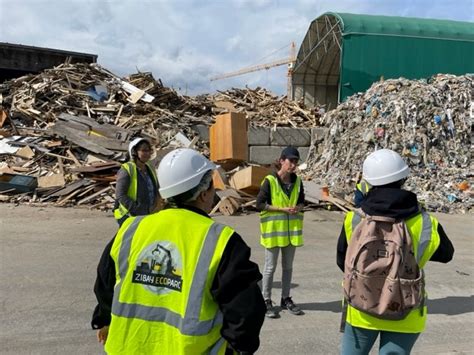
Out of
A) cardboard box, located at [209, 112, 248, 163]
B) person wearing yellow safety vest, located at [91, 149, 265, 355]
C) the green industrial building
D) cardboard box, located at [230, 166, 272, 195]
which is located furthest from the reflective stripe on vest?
the green industrial building

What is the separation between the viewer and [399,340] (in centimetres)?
254

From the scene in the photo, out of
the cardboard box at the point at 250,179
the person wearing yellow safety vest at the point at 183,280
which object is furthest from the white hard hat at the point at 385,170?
the cardboard box at the point at 250,179

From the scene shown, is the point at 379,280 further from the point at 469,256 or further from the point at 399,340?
the point at 469,256

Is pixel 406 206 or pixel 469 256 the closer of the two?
pixel 406 206

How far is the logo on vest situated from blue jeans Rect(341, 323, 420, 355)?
137cm

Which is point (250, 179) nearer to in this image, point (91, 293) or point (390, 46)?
point (91, 293)

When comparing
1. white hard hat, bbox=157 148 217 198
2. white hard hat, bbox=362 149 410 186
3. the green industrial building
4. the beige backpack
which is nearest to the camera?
white hard hat, bbox=157 148 217 198

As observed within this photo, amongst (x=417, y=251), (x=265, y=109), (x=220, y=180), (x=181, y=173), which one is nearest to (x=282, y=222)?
(x=417, y=251)

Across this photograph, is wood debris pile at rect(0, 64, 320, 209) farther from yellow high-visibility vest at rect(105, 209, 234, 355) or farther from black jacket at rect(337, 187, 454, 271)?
yellow high-visibility vest at rect(105, 209, 234, 355)

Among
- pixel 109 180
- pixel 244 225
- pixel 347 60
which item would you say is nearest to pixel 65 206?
pixel 109 180

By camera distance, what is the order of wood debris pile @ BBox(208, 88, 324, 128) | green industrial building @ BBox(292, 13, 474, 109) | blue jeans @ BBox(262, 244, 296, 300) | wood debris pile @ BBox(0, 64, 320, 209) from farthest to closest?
green industrial building @ BBox(292, 13, 474, 109), wood debris pile @ BBox(208, 88, 324, 128), wood debris pile @ BBox(0, 64, 320, 209), blue jeans @ BBox(262, 244, 296, 300)

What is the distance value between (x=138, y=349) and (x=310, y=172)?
14.0m

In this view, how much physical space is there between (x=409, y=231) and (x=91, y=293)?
156 inches

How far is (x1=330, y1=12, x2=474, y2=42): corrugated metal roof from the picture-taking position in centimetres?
2091
